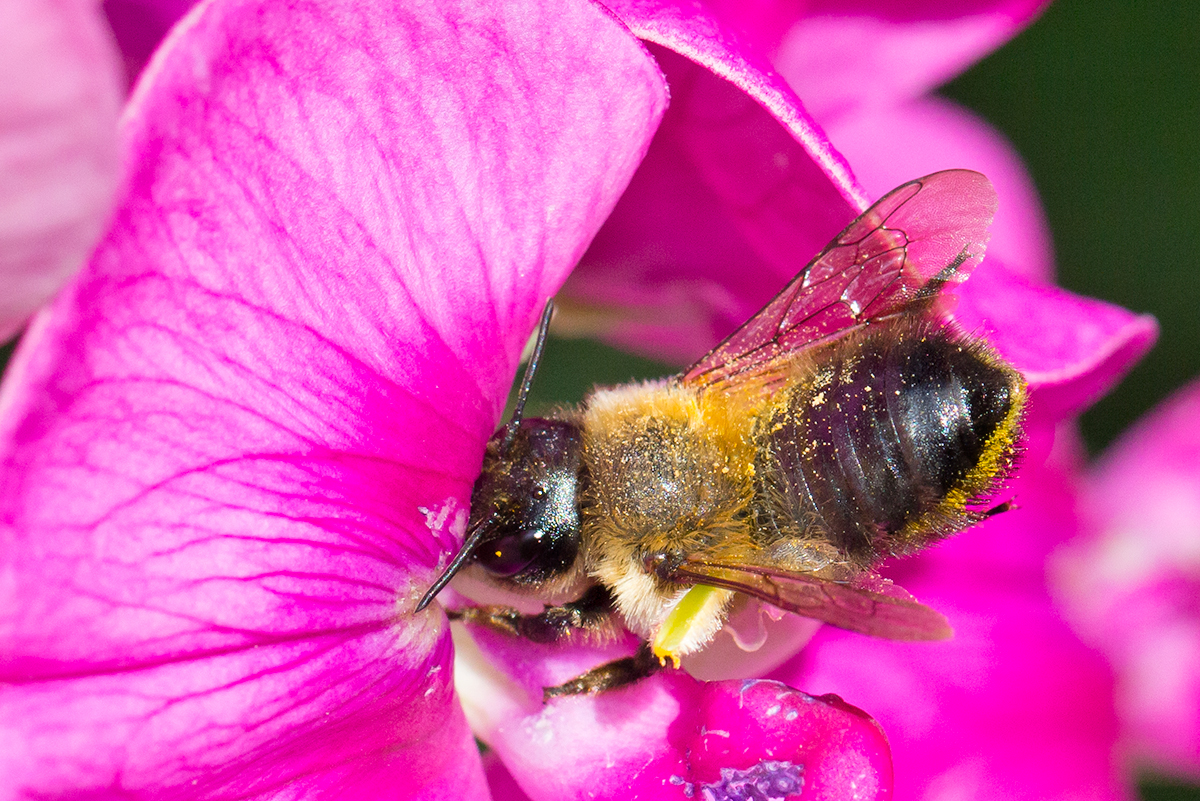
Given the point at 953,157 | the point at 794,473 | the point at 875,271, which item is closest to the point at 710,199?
the point at 875,271

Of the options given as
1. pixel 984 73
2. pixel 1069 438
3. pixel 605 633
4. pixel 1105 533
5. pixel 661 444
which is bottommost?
pixel 1105 533

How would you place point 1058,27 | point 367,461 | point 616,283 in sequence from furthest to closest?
point 1058,27, point 616,283, point 367,461

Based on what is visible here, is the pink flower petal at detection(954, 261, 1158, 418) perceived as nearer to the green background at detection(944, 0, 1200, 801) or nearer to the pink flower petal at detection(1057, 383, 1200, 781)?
the pink flower petal at detection(1057, 383, 1200, 781)

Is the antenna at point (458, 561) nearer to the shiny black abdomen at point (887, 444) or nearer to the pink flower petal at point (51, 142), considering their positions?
the shiny black abdomen at point (887, 444)

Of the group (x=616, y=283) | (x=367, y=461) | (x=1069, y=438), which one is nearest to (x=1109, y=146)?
(x=1069, y=438)

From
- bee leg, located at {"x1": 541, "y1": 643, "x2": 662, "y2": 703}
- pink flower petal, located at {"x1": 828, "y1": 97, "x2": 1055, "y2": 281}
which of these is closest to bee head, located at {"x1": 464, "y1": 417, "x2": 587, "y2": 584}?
bee leg, located at {"x1": 541, "y1": 643, "x2": 662, "y2": 703}

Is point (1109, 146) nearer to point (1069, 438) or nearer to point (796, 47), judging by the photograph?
point (1069, 438)

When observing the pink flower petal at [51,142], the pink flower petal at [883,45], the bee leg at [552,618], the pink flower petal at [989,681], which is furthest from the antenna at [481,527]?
the pink flower petal at [883,45]
